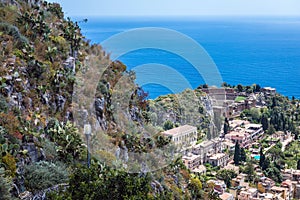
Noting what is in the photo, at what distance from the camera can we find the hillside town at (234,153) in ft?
31.7

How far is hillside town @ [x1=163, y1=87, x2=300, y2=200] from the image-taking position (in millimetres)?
9665

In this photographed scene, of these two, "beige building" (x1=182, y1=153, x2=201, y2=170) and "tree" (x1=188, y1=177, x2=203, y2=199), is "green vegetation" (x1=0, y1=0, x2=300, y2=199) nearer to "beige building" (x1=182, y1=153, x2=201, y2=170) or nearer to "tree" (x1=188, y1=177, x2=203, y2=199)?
"tree" (x1=188, y1=177, x2=203, y2=199)

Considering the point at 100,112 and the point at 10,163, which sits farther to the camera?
the point at 100,112

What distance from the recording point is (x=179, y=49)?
7.98 m

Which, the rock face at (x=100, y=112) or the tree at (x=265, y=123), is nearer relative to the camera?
the rock face at (x=100, y=112)

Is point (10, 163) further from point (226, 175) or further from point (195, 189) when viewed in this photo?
point (226, 175)

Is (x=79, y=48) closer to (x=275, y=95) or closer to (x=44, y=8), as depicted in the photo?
(x=44, y=8)

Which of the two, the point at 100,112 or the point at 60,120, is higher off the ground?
the point at 100,112

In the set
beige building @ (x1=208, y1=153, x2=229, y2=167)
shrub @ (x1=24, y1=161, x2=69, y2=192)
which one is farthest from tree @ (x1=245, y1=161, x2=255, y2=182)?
shrub @ (x1=24, y1=161, x2=69, y2=192)

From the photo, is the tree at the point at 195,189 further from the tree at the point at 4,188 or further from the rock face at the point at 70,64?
the tree at the point at 4,188

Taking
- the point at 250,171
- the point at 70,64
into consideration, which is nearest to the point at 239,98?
the point at 250,171

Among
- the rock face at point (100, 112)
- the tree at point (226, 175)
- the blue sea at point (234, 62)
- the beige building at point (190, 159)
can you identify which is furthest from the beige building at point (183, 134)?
the tree at point (226, 175)

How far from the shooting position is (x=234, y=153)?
20656 mm

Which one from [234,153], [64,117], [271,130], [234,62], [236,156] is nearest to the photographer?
[64,117]
